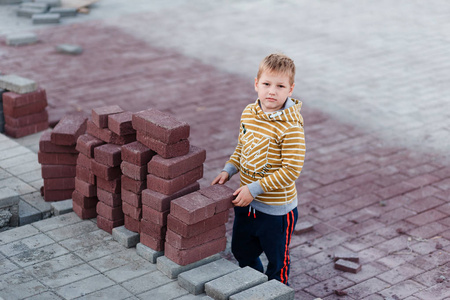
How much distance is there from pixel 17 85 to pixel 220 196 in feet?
13.1

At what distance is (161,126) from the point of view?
5.00 meters

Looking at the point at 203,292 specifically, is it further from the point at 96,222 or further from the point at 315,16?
the point at 315,16

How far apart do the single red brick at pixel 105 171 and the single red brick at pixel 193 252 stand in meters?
0.77

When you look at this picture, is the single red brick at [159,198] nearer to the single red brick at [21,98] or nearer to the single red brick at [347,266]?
the single red brick at [347,266]

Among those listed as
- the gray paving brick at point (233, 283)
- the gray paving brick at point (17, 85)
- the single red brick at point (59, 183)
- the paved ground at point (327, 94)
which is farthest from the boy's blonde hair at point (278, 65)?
the gray paving brick at point (17, 85)

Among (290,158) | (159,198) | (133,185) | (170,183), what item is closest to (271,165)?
(290,158)

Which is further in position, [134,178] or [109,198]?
[109,198]

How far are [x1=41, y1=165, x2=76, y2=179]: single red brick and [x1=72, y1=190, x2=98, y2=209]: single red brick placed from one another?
0.97 ft

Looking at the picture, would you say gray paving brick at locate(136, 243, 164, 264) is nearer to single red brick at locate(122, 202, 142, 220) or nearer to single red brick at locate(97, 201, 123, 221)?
single red brick at locate(122, 202, 142, 220)

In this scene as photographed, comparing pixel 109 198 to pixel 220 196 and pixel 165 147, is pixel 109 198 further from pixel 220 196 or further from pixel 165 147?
pixel 220 196

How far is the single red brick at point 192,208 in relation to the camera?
478 centimetres

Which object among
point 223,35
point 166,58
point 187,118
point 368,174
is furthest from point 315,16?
point 368,174

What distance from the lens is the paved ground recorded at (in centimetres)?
629

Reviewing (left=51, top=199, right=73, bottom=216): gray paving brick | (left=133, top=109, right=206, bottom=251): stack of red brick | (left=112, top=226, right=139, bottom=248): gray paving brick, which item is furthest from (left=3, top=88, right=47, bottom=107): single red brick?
(left=133, top=109, right=206, bottom=251): stack of red brick
